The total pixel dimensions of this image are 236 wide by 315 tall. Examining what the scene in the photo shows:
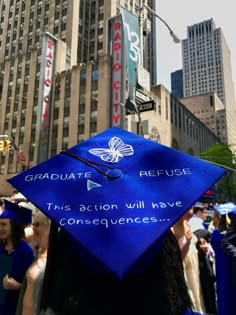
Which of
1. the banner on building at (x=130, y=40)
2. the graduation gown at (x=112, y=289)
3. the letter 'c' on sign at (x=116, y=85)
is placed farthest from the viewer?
the letter 'c' on sign at (x=116, y=85)

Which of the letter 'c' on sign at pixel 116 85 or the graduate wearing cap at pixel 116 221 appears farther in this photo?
the letter 'c' on sign at pixel 116 85

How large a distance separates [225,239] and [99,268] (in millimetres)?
2416

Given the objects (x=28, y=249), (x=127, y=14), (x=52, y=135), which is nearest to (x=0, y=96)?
(x=52, y=135)

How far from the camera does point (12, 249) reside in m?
3.26

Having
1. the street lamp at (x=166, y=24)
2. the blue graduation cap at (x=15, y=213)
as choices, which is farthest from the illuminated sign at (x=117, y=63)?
the blue graduation cap at (x=15, y=213)

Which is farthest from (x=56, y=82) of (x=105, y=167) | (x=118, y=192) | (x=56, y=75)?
(x=118, y=192)

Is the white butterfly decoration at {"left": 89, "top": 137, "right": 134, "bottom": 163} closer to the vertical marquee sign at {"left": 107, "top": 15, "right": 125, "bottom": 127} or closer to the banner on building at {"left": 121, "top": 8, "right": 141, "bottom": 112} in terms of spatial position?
the banner on building at {"left": 121, "top": 8, "right": 141, "bottom": 112}

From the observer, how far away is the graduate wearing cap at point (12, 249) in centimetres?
288

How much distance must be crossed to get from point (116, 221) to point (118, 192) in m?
0.15

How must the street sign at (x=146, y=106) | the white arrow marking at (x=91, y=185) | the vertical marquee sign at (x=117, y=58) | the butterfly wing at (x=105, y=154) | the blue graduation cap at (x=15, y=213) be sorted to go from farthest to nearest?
1. the vertical marquee sign at (x=117, y=58)
2. the street sign at (x=146, y=106)
3. the blue graduation cap at (x=15, y=213)
4. the butterfly wing at (x=105, y=154)
5. the white arrow marking at (x=91, y=185)

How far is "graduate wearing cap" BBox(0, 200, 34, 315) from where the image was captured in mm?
2884

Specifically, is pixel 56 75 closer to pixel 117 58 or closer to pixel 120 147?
pixel 117 58

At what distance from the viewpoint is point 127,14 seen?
78.9 feet

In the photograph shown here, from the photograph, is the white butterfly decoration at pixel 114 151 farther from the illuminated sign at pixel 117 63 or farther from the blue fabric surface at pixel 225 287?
the illuminated sign at pixel 117 63
